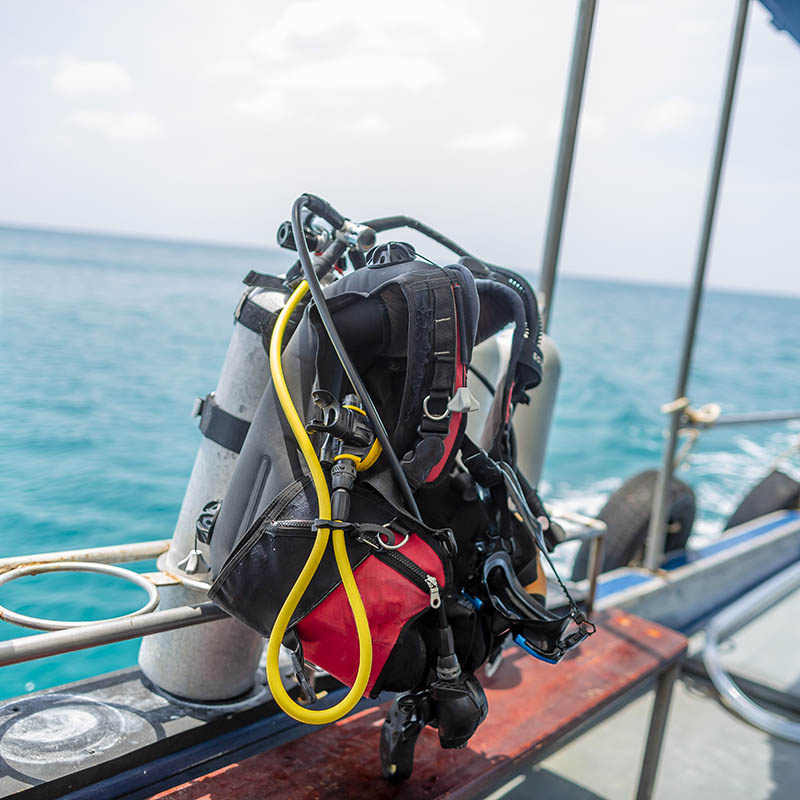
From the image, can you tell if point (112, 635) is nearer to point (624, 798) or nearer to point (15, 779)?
point (15, 779)

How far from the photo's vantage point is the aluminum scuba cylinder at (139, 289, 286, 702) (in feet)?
3.51

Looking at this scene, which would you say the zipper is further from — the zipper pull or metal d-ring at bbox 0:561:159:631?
metal d-ring at bbox 0:561:159:631

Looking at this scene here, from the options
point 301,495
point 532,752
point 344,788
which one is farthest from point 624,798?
point 301,495

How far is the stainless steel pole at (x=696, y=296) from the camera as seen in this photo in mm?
2322

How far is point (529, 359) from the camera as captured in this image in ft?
3.38

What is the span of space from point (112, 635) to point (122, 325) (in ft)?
47.0

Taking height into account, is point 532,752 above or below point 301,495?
below

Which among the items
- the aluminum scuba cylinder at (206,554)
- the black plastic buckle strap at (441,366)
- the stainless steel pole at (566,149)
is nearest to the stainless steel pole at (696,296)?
the stainless steel pole at (566,149)

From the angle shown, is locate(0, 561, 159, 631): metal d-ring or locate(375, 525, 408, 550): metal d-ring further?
locate(0, 561, 159, 631): metal d-ring

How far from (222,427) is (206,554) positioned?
20cm

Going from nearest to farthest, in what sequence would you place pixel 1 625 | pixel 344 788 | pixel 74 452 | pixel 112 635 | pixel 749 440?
pixel 112 635 < pixel 344 788 < pixel 1 625 < pixel 74 452 < pixel 749 440

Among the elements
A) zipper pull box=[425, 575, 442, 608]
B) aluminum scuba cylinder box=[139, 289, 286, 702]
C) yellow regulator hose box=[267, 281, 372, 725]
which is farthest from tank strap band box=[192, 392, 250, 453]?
zipper pull box=[425, 575, 442, 608]

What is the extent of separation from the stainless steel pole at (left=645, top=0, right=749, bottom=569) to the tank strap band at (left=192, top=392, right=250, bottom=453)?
1.81 metres

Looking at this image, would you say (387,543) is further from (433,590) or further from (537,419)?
(537,419)
